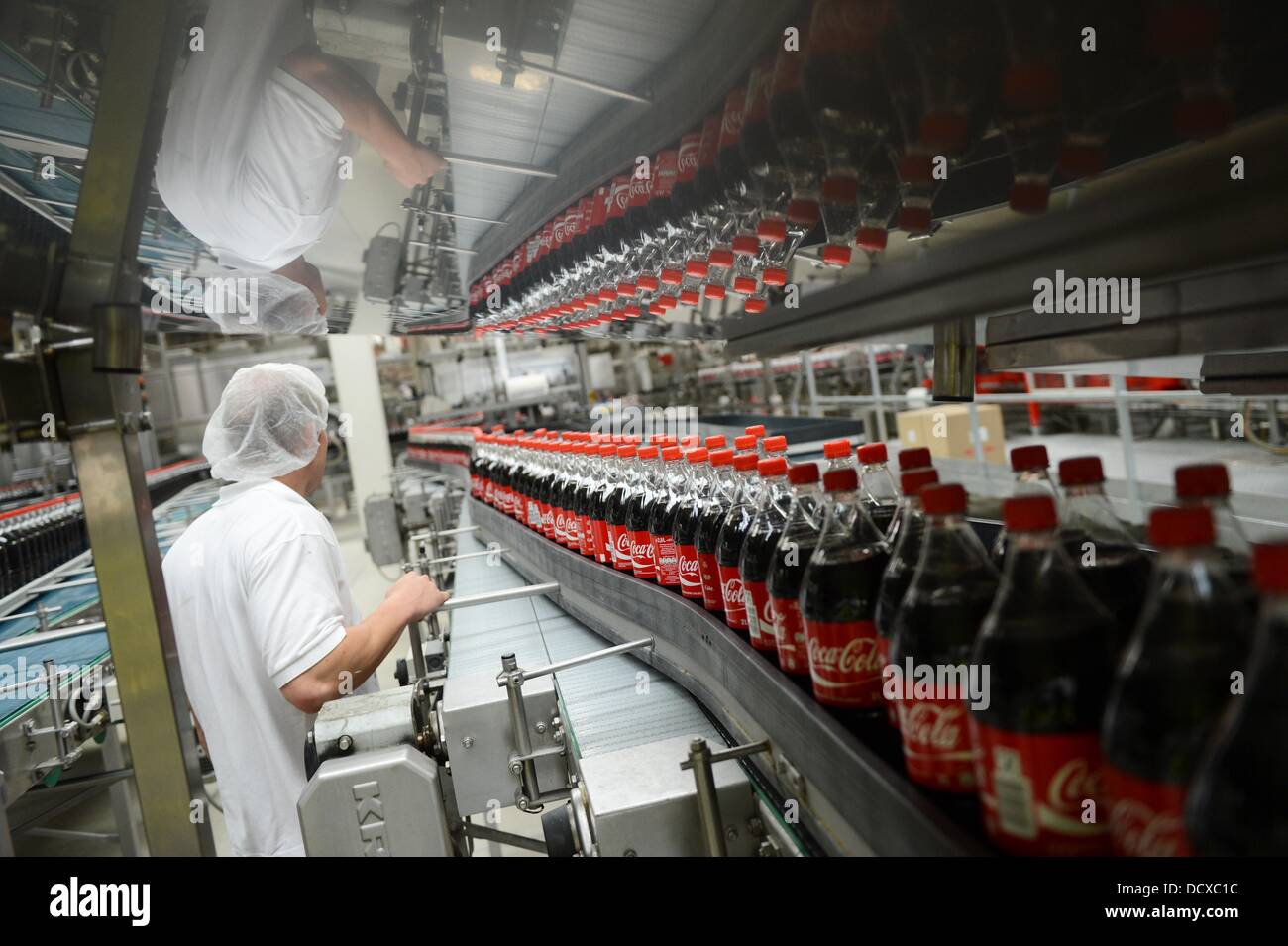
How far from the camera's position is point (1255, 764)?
1.66ft

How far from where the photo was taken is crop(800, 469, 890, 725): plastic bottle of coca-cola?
98cm

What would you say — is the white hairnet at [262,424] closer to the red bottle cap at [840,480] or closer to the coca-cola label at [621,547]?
the coca-cola label at [621,547]

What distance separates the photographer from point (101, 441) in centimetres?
101

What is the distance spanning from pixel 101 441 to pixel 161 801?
455 millimetres

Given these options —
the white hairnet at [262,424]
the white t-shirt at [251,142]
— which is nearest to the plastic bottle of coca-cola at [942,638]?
the white t-shirt at [251,142]

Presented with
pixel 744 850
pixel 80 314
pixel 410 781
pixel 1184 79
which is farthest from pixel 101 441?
pixel 1184 79

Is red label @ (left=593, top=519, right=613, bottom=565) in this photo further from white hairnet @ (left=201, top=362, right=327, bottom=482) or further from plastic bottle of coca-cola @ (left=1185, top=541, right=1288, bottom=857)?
plastic bottle of coca-cola @ (left=1185, top=541, right=1288, bottom=857)

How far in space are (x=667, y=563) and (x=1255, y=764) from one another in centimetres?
131

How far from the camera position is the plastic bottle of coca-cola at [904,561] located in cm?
93

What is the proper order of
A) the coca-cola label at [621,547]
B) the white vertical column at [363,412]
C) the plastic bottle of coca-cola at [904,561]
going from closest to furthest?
the plastic bottle of coca-cola at [904,561], the coca-cola label at [621,547], the white vertical column at [363,412]

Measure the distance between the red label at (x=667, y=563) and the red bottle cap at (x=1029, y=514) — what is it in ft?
3.66

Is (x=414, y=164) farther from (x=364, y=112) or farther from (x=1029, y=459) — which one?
(x=1029, y=459)

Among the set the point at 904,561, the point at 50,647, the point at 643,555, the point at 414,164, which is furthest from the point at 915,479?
the point at 50,647
